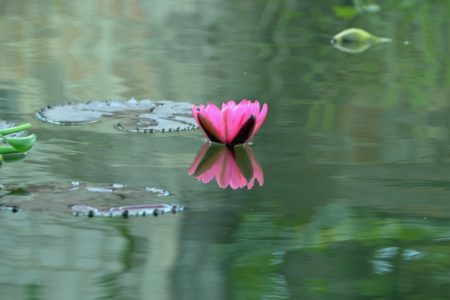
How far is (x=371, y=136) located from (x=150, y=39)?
5.65ft

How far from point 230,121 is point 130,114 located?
44cm

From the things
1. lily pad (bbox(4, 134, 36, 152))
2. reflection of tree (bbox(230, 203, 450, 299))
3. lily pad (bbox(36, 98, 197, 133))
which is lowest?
reflection of tree (bbox(230, 203, 450, 299))

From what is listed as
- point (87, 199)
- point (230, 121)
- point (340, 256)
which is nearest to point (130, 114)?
point (230, 121)

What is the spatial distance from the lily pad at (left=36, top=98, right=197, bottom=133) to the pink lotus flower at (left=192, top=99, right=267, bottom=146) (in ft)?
0.68

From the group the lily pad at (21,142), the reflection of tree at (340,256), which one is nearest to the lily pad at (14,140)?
the lily pad at (21,142)

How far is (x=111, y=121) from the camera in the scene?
2.74 m

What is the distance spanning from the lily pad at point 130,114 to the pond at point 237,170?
0.12 feet

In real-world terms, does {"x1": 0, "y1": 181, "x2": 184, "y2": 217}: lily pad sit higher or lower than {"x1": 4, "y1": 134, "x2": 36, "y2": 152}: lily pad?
lower

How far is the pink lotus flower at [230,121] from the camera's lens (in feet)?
7.87

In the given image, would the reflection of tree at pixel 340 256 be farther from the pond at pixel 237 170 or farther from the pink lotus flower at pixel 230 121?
the pink lotus flower at pixel 230 121

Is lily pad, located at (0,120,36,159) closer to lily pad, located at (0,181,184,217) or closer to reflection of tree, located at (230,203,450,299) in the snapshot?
lily pad, located at (0,181,184,217)

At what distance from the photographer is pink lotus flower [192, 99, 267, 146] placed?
240 cm

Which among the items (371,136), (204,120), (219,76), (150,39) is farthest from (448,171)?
(150,39)

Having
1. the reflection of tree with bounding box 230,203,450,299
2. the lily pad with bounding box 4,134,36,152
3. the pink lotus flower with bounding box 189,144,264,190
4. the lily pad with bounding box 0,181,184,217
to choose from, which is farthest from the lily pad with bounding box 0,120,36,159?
the reflection of tree with bounding box 230,203,450,299
